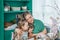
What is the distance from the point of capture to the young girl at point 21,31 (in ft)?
4.60

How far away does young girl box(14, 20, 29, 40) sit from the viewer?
1.40 meters

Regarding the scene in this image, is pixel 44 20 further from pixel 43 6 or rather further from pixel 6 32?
pixel 6 32

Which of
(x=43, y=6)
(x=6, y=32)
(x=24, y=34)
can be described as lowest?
(x=6, y=32)

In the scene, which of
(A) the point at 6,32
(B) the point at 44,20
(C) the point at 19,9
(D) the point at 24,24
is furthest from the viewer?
(C) the point at 19,9

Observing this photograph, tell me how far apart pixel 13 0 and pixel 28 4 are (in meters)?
0.35

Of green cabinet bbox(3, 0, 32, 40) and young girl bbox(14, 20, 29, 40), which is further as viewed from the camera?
green cabinet bbox(3, 0, 32, 40)

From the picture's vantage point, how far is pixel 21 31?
4.65ft

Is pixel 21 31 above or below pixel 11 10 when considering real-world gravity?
below

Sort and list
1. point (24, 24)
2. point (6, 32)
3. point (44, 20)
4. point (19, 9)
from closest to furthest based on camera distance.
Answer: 1. point (24, 24)
2. point (44, 20)
3. point (6, 32)
4. point (19, 9)

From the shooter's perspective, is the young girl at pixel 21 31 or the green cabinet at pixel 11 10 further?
the green cabinet at pixel 11 10

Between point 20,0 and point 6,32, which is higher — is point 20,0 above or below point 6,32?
above

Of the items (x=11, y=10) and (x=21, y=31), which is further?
(x=11, y=10)

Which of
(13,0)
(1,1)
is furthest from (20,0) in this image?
(1,1)

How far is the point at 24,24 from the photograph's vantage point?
4.65ft
